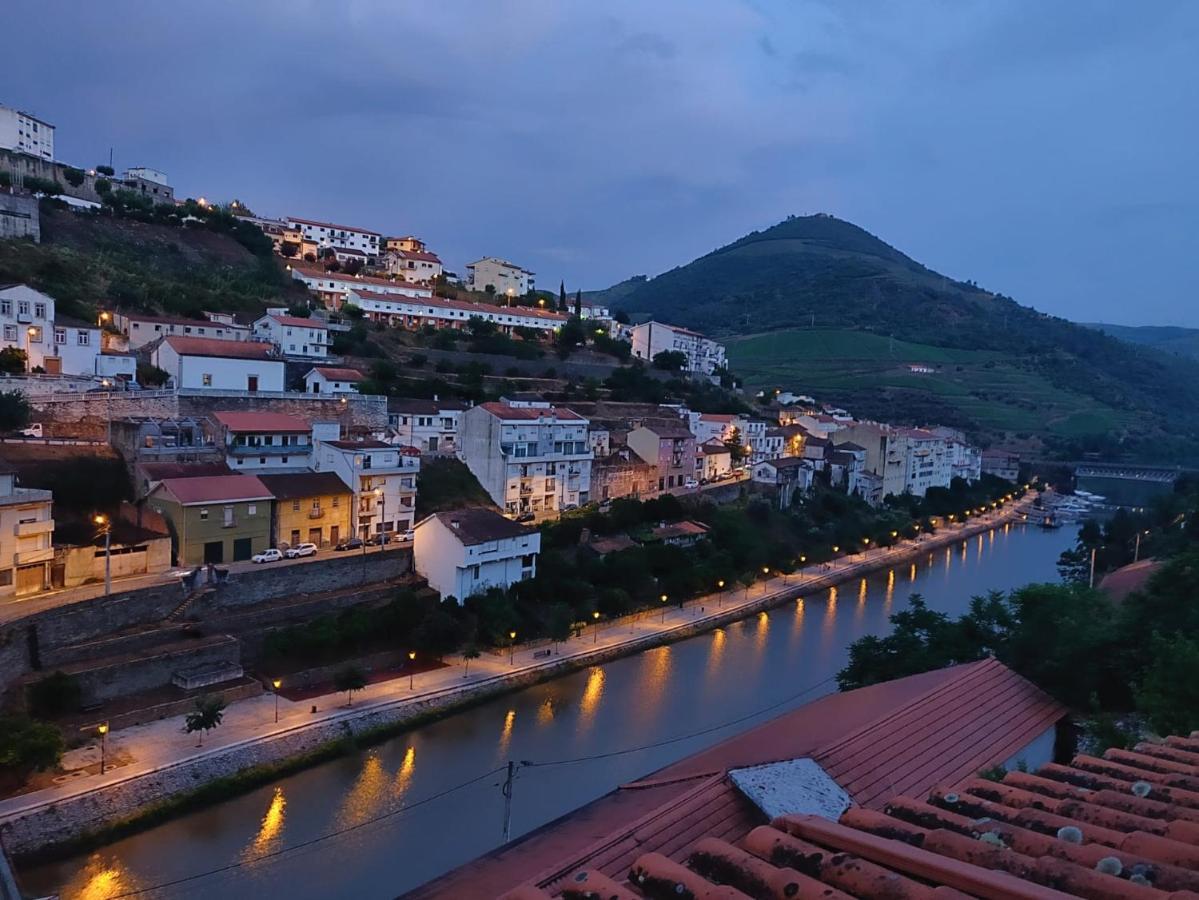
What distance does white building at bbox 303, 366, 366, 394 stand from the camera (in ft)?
54.9

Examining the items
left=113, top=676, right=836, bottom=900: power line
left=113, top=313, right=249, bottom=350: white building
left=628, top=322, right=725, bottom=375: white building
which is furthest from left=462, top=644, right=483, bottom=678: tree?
left=628, top=322, right=725, bottom=375: white building

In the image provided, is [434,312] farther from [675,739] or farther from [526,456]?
[675,739]

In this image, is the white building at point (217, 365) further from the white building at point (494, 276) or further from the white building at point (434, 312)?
the white building at point (494, 276)

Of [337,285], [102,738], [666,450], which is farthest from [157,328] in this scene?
[666,450]

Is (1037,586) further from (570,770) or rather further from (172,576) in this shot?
(172,576)

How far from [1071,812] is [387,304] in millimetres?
24252

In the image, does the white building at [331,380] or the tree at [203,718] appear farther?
the white building at [331,380]

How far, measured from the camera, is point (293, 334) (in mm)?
18234

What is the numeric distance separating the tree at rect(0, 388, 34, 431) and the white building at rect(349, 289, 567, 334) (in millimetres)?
11804

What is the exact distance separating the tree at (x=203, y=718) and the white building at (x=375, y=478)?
16.7 ft

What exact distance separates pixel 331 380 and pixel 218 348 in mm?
2268

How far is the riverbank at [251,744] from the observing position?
7074mm

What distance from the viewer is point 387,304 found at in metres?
24.5

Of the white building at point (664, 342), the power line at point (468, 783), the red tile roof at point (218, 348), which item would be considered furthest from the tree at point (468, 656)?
the white building at point (664, 342)
